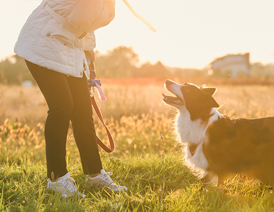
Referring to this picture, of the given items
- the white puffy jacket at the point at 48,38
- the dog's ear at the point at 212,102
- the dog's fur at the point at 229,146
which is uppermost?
the white puffy jacket at the point at 48,38

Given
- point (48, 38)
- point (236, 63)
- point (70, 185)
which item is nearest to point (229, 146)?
point (70, 185)

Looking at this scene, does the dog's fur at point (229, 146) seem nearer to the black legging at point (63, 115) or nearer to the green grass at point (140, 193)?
the green grass at point (140, 193)

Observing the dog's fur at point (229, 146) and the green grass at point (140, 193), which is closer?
the green grass at point (140, 193)

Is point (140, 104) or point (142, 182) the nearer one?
point (142, 182)

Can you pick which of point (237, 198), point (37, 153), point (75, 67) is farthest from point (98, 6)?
point (37, 153)

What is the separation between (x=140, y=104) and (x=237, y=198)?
5010 millimetres

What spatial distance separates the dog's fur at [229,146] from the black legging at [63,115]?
1356 millimetres

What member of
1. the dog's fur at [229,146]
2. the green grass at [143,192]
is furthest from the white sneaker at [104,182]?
the dog's fur at [229,146]

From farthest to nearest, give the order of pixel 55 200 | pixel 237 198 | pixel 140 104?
pixel 140 104 < pixel 237 198 < pixel 55 200

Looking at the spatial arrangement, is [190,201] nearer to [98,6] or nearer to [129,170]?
[129,170]

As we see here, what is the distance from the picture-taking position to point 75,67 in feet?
7.24

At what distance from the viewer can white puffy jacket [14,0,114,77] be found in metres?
2.01

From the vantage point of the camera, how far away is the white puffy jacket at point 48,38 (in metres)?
2.01

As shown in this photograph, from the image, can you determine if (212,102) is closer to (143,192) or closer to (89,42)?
(143,192)
